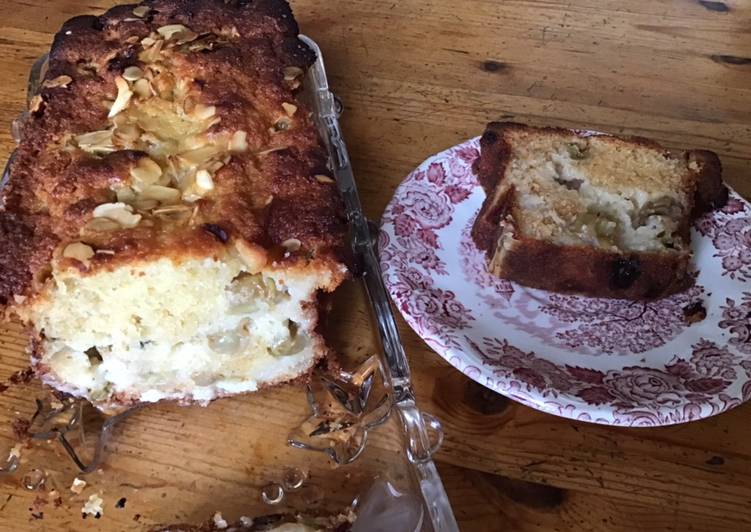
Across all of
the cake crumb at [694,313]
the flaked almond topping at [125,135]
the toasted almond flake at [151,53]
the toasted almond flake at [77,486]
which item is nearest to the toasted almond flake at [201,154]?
the flaked almond topping at [125,135]

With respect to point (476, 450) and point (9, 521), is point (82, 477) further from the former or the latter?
→ point (476, 450)

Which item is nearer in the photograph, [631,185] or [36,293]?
[36,293]

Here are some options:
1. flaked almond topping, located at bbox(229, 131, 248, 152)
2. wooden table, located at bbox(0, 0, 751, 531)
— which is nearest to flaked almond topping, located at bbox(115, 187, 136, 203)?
flaked almond topping, located at bbox(229, 131, 248, 152)

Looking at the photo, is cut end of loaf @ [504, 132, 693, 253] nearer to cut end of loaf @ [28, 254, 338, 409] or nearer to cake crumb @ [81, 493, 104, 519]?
cut end of loaf @ [28, 254, 338, 409]

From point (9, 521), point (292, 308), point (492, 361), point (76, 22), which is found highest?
point (76, 22)

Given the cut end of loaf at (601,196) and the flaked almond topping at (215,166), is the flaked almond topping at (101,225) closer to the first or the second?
the flaked almond topping at (215,166)

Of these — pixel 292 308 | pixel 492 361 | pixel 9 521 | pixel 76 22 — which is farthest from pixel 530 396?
pixel 76 22
